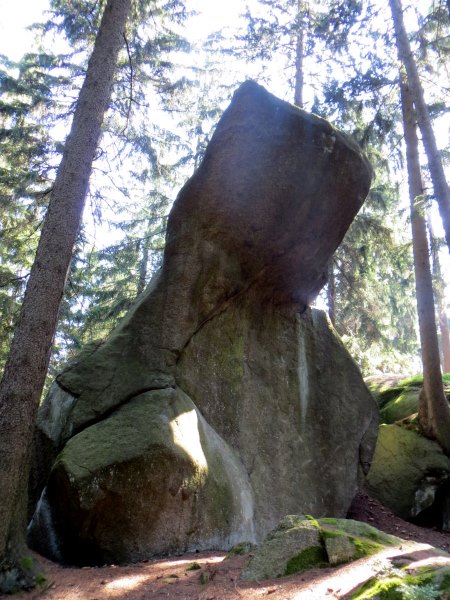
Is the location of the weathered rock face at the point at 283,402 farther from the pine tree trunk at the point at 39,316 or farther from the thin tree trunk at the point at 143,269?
the thin tree trunk at the point at 143,269

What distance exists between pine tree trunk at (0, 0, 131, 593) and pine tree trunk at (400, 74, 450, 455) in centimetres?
743

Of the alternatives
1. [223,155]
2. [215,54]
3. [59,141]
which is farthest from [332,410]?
[215,54]

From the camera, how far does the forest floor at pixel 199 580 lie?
3.86 metres

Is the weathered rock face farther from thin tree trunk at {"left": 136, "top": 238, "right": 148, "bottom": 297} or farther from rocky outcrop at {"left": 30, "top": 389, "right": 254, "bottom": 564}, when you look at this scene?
thin tree trunk at {"left": 136, "top": 238, "right": 148, "bottom": 297}

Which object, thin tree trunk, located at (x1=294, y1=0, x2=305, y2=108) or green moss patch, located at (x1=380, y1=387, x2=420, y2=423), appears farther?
thin tree trunk, located at (x1=294, y1=0, x2=305, y2=108)

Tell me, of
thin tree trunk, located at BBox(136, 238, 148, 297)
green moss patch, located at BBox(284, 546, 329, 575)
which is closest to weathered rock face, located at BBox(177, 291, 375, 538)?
green moss patch, located at BBox(284, 546, 329, 575)

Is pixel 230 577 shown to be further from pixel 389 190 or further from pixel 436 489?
pixel 389 190

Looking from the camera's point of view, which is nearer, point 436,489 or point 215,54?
point 436,489

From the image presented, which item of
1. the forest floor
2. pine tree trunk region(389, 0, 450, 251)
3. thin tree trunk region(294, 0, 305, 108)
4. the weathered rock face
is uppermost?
thin tree trunk region(294, 0, 305, 108)

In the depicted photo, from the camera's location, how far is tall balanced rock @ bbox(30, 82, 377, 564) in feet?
20.1

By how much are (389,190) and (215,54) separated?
25.3ft

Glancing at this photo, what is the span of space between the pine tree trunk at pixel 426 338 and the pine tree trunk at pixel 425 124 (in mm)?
1884

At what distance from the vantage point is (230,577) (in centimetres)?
460


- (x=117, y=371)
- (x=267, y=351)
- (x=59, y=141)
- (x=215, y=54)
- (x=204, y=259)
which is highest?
(x=215, y=54)
